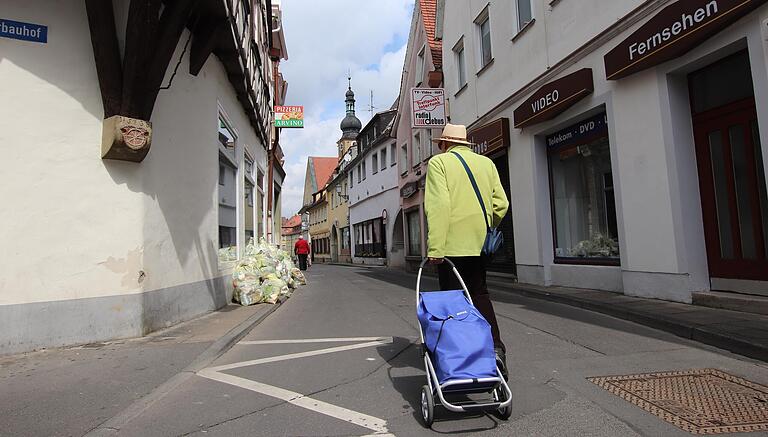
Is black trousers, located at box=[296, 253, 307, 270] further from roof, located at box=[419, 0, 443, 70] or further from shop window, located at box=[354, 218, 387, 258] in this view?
roof, located at box=[419, 0, 443, 70]

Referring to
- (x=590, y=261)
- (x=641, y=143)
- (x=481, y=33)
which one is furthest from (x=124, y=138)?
(x=481, y=33)

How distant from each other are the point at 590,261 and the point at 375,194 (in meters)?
22.7

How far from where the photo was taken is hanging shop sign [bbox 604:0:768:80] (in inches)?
246

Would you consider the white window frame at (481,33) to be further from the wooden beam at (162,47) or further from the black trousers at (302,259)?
the black trousers at (302,259)

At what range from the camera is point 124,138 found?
18.6ft

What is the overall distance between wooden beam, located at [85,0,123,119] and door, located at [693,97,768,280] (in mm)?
7937

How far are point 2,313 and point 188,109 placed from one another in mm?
3749

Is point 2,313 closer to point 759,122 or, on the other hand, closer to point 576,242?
point 759,122

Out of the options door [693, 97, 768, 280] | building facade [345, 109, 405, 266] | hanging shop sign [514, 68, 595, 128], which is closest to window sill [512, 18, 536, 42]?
hanging shop sign [514, 68, 595, 128]

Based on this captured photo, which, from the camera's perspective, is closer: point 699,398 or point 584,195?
point 699,398

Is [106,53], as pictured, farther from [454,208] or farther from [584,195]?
[584,195]

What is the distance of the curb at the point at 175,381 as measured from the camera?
3.37 meters

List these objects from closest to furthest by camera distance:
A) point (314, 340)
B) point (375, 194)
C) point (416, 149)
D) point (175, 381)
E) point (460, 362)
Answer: point (460, 362) → point (175, 381) → point (314, 340) → point (416, 149) → point (375, 194)

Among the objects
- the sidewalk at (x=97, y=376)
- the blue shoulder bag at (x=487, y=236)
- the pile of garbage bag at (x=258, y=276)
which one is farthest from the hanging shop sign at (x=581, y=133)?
the sidewalk at (x=97, y=376)
